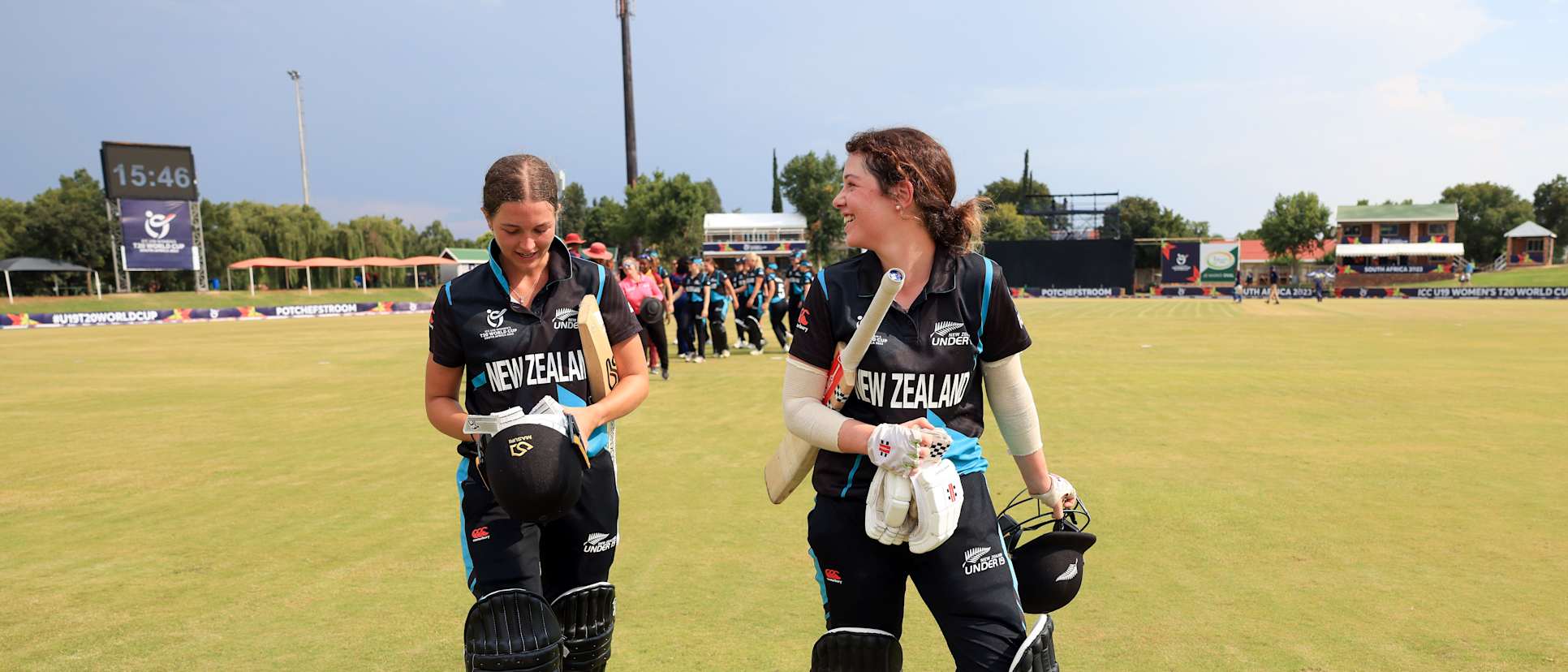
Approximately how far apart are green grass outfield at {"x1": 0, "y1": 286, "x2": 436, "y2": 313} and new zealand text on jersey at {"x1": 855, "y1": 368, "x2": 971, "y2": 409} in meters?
53.3

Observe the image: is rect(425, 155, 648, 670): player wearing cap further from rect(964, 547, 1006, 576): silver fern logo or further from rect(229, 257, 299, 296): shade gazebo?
rect(229, 257, 299, 296): shade gazebo

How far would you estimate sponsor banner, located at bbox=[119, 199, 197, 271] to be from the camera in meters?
48.1

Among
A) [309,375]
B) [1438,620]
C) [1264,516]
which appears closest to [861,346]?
[1438,620]

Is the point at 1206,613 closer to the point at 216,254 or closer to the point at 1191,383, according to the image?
the point at 1191,383

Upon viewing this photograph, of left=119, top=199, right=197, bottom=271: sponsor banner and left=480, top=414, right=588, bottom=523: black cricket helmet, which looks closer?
left=480, top=414, right=588, bottom=523: black cricket helmet

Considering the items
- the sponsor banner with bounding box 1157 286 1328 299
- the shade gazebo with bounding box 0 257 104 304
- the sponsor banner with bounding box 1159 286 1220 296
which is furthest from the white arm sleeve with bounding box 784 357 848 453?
the sponsor banner with bounding box 1159 286 1220 296

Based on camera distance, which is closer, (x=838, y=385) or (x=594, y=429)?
(x=838, y=385)

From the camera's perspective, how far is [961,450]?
2545mm

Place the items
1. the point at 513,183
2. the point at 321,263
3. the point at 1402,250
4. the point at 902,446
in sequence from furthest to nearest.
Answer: the point at 1402,250 → the point at 321,263 → the point at 513,183 → the point at 902,446

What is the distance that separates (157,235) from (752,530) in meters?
55.6

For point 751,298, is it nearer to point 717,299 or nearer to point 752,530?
point 717,299

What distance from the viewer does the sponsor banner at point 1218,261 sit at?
6625cm

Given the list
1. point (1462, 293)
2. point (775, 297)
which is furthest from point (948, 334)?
point (1462, 293)

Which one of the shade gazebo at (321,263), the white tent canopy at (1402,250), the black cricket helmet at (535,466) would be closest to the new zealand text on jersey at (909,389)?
the black cricket helmet at (535,466)
